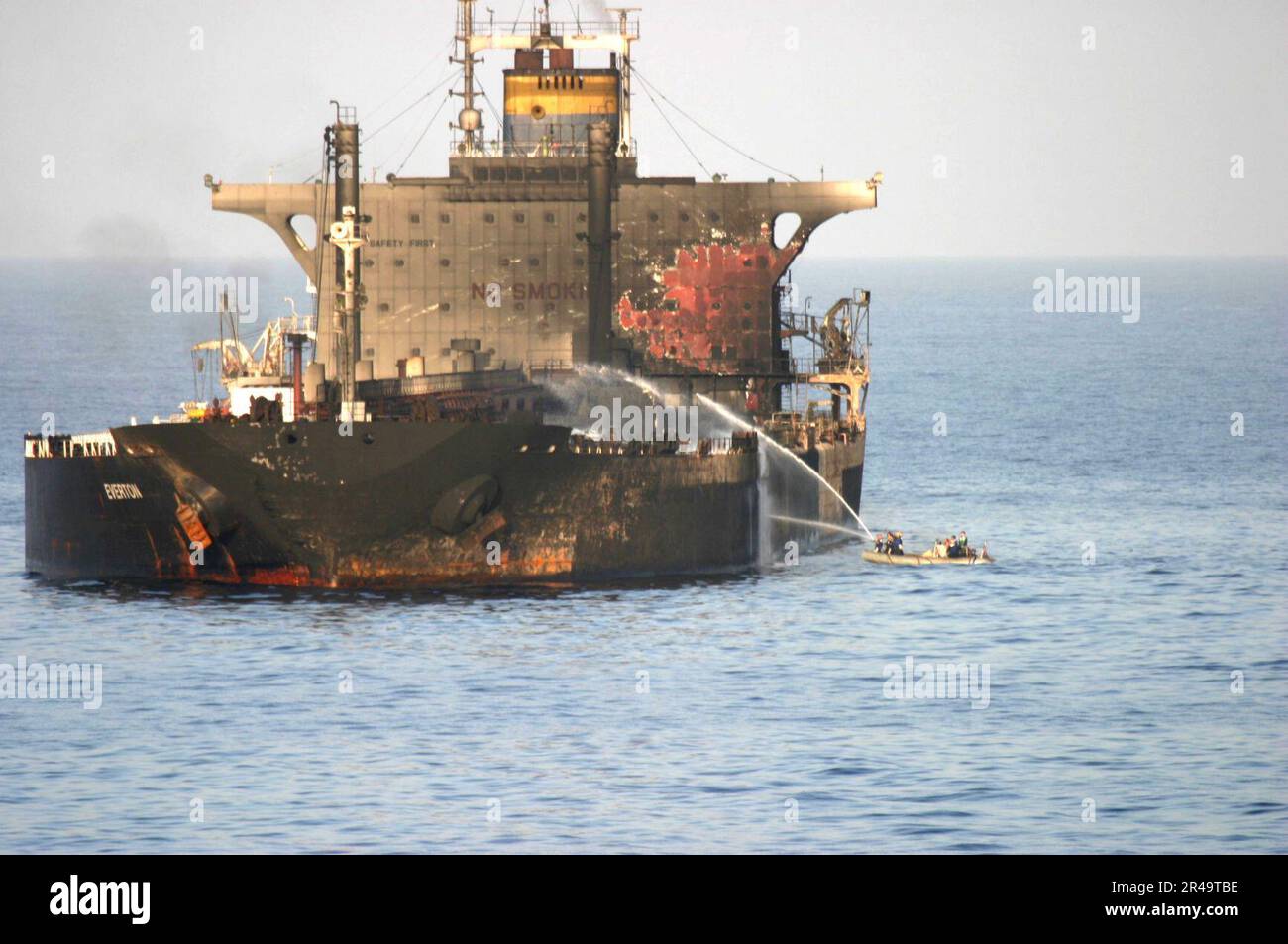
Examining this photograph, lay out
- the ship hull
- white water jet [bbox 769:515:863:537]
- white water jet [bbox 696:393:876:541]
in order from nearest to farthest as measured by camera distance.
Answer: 1. the ship hull
2. white water jet [bbox 769:515:863:537]
3. white water jet [bbox 696:393:876:541]

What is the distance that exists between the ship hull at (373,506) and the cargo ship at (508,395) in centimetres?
7

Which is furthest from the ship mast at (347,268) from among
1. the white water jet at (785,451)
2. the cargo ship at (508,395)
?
the white water jet at (785,451)

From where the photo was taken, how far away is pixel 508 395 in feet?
273

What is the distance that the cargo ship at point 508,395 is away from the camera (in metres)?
Answer: 68.7

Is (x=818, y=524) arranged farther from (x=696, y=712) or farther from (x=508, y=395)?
(x=696, y=712)

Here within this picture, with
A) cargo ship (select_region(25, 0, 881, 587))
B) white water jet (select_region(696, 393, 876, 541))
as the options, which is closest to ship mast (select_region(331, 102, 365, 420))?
cargo ship (select_region(25, 0, 881, 587))

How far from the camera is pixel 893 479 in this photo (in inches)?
4419

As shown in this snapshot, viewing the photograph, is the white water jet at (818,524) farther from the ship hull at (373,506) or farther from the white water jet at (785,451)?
the ship hull at (373,506)

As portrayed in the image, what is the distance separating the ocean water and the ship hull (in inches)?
40.7

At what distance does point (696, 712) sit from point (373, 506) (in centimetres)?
1524

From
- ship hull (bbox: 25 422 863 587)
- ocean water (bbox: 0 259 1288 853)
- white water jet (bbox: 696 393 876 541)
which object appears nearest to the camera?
ocean water (bbox: 0 259 1288 853)

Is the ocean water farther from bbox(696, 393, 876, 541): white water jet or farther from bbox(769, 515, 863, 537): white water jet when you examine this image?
bbox(696, 393, 876, 541): white water jet

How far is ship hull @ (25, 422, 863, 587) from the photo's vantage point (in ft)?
222
